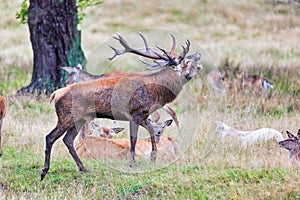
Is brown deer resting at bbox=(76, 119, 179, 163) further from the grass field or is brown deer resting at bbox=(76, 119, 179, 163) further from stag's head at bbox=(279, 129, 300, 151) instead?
stag's head at bbox=(279, 129, 300, 151)

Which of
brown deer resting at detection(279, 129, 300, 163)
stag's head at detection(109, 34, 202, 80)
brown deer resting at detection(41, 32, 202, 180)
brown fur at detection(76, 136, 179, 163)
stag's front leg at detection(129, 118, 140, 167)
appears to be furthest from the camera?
brown fur at detection(76, 136, 179, 163)

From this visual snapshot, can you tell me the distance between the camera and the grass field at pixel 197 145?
798cm

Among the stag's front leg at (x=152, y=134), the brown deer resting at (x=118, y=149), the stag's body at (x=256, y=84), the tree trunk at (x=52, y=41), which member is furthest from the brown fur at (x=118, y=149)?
the stag's body at (x=256, y=84)

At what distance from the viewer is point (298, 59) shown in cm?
1864

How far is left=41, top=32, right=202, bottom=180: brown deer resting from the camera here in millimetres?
8578

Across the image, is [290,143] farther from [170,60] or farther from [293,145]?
[170,60]

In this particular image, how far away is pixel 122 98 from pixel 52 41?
5.69m

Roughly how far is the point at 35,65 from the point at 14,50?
5.85 meters

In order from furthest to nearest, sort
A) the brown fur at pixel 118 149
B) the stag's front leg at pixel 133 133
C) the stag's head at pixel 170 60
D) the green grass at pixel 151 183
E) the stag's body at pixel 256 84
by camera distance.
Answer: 1. the stag's body at pixel 256 84
2. the brown fur at pixel 118 149
3. the stag's head at pixel 170 60
4. the stag's front leg at pixel 133 133
5. the green grass at pixel 151 183

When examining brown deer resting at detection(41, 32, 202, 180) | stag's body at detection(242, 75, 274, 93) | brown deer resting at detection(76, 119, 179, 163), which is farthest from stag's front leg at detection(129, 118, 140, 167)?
stag's body at detection(242, 75, 274, 93)

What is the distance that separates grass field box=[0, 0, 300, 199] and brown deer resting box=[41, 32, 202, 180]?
446 mm

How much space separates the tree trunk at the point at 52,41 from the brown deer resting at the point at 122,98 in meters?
5.15

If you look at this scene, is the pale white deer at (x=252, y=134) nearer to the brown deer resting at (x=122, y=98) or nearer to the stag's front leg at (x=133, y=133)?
the brown deer resting at (x=122, y=98)

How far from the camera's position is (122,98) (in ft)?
28.9
